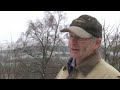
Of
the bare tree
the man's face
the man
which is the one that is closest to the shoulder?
the man

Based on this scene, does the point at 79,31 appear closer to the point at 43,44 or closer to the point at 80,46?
the point at 80,46

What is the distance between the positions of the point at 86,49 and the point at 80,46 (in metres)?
0.04

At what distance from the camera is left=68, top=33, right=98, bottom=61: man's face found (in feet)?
6.08

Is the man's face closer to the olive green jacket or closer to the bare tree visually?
the olive green jacket

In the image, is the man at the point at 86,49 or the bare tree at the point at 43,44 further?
the bare tree at the point at 43,44

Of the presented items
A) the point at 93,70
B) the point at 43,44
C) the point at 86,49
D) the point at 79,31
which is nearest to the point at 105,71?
the point at 93,70

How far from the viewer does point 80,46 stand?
185cm

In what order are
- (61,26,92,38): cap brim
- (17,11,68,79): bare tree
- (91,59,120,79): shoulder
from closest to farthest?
(91,59,120,79): shoulder
(61,26,92,38): cap brim
(17,11,68,79): bare tree

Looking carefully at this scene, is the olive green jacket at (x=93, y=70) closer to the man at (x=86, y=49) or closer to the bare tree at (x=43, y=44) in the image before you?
the man at (x=86, y=49)

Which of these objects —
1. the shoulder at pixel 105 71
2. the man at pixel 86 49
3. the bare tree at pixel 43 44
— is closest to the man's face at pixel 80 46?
the man at pixel 86 49

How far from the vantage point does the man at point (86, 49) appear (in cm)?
181

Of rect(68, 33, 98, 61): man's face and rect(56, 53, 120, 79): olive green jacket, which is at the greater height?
rect(68, 33, 98, 61): man's face
